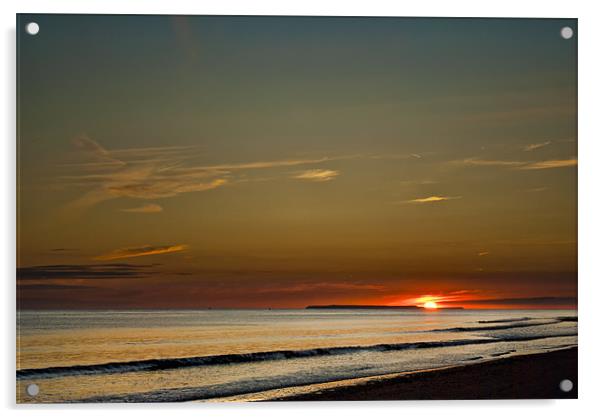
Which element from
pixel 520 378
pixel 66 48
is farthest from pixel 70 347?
pixel 520 378

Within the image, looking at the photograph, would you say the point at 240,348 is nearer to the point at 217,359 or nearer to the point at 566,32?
the point at 217,359

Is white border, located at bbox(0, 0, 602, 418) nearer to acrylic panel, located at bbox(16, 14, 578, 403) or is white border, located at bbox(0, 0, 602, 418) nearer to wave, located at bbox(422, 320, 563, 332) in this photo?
acrylic panel, located at bbox(16, 14, 578, 403)

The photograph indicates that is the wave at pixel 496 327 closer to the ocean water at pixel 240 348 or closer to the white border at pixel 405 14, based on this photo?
the ocean water at pixel 240 348

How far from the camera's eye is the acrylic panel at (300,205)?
3.19 meters

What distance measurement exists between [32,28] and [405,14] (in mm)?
1401

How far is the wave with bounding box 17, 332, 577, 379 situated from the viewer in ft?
10.3

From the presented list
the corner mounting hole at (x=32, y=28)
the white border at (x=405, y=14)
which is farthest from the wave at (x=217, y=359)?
the corner mounting hole at (x=32, y=28)

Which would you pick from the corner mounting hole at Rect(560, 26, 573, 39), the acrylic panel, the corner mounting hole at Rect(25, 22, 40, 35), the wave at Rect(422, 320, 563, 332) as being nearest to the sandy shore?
the acrylic panel

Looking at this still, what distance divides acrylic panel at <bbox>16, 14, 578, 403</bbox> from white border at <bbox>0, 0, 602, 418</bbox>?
4 cm

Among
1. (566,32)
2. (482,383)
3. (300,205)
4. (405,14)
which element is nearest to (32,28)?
(300,205)

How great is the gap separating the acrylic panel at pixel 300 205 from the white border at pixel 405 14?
39 millimetres
